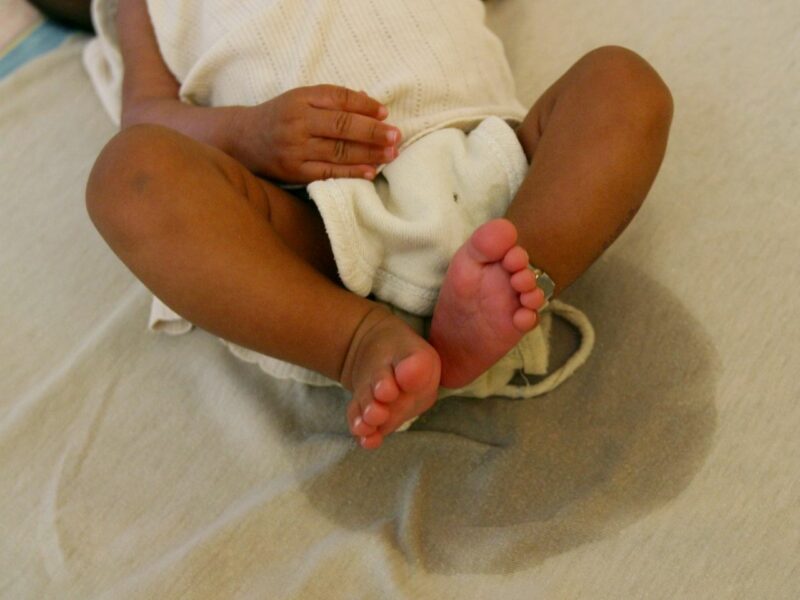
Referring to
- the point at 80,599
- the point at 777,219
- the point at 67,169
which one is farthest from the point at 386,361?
the point at 67,169

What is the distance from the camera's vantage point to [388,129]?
27.5 inches

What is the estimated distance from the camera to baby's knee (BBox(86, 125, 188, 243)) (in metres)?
0.61

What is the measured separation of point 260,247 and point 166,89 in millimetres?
363

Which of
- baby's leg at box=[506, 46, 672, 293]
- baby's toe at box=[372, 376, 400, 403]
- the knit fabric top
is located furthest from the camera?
the knit fabric top

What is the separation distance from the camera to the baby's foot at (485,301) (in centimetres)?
54

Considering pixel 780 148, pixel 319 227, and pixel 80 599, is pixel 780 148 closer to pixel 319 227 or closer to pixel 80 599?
pixel 319 227

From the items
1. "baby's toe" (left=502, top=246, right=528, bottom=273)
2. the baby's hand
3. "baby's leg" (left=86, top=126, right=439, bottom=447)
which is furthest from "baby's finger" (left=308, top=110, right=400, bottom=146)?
"baby's toe" (left=502, top=246, right=528, bottom=273)

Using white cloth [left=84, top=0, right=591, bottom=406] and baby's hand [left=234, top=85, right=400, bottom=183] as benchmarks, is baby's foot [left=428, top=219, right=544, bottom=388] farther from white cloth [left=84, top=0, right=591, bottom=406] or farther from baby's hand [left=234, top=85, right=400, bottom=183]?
baby's hand [left=234, top=85, right=400, bottom=183]

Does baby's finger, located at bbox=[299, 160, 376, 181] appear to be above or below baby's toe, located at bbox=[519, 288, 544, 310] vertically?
above

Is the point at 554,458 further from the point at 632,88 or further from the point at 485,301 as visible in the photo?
the point at 632,88

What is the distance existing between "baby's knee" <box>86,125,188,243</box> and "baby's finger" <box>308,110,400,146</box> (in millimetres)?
133

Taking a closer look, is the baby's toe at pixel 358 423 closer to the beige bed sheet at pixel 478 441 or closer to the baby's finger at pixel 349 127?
the beige bed sheet at pixel 478 441

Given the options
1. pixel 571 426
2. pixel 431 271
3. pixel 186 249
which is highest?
pixel 186 249

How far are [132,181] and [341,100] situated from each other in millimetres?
211
